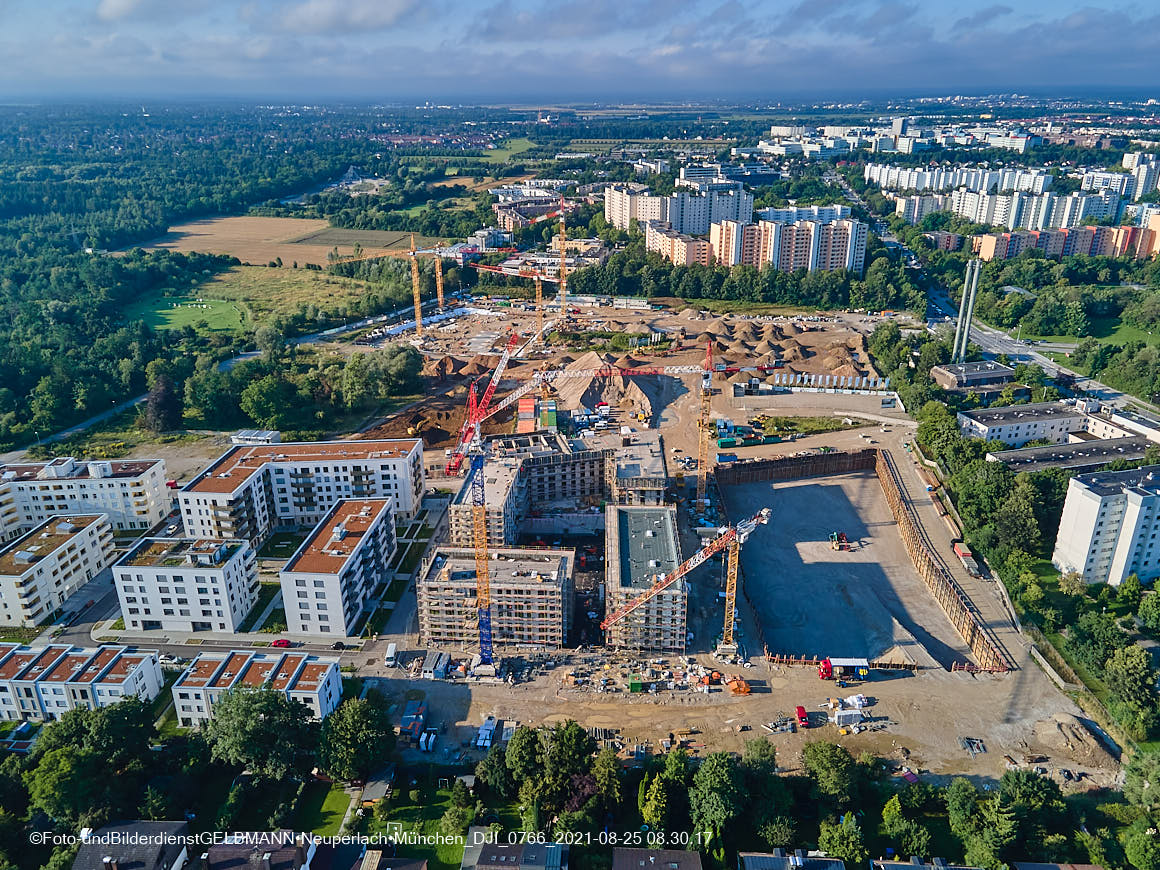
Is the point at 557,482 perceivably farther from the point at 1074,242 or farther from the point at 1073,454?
the point at 1074,242

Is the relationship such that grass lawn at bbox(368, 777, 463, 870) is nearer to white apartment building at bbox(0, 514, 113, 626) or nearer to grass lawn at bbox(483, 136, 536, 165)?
white apartment building at bbox(0, 514, 113, 626)

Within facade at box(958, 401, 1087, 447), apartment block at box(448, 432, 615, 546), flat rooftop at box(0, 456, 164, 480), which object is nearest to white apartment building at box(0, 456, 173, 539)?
flat rooftop at box(0, 456, 164, 480)

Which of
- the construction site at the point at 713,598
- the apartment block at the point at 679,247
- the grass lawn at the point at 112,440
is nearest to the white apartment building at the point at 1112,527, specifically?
the construction site at the point at 713,598

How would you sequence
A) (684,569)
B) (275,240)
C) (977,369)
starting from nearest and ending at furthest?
(684,569)
(977,369)
(275,240)

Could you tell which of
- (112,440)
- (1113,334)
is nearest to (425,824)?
(112,440)

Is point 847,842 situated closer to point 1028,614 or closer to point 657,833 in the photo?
point 657,833

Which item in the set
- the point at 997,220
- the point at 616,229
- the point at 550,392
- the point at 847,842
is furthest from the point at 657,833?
the point at 997,220
